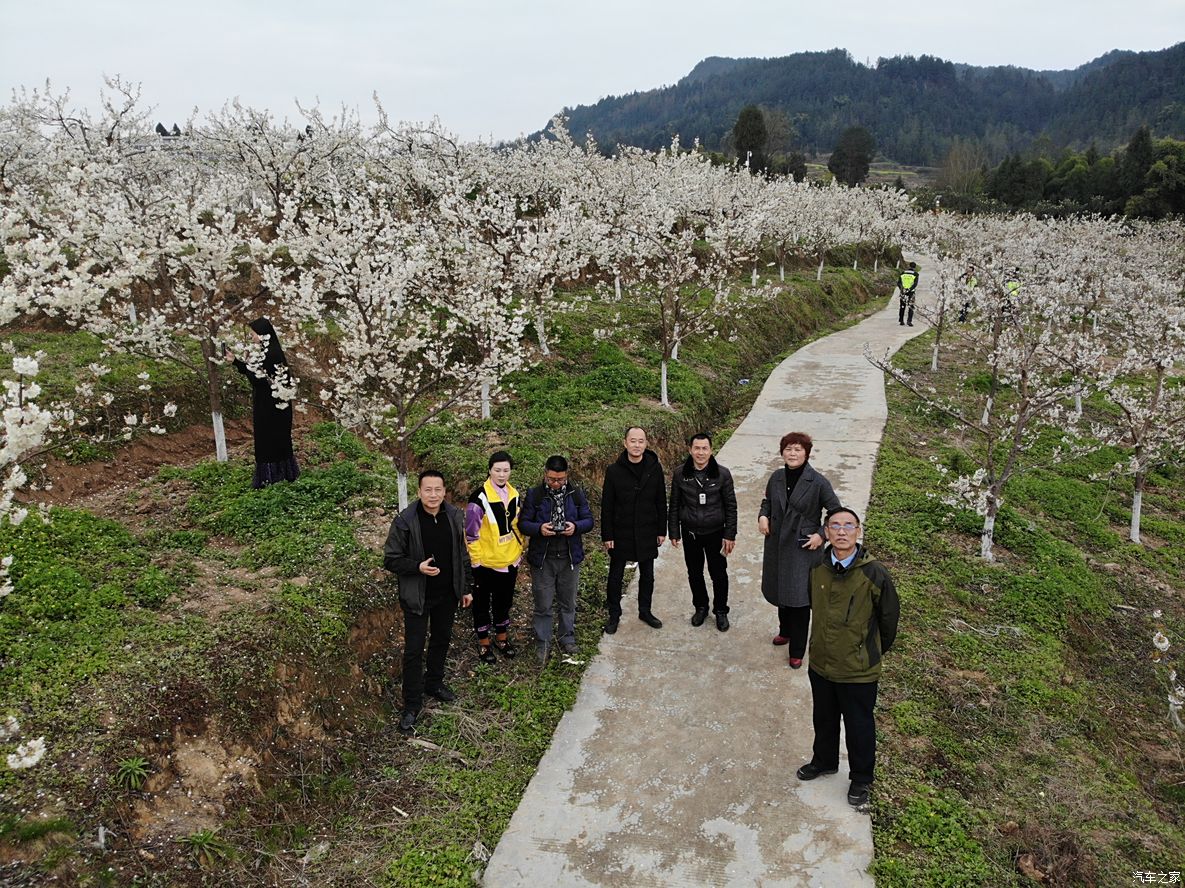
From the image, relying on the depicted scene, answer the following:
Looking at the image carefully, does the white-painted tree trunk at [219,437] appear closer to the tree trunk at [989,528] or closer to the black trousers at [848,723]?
the black trousers at [848,723]

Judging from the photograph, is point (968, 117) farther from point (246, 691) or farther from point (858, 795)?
point (246, 691)

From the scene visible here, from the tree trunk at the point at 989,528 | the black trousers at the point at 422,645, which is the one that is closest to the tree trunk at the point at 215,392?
the black trousers at the point at 422,645

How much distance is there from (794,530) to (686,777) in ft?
6.90

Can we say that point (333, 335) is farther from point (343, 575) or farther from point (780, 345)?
point (780, 345)

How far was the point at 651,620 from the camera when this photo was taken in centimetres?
670

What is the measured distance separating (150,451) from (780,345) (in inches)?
649

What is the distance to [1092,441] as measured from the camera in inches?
501

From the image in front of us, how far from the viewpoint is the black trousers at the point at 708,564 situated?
632 cm

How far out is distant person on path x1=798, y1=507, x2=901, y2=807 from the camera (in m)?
4.37

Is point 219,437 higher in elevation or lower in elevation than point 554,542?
higher

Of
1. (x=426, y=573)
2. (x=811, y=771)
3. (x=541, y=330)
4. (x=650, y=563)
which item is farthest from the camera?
(x=541, y=330)

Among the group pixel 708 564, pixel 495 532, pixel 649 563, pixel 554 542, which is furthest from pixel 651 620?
pixel 495 532

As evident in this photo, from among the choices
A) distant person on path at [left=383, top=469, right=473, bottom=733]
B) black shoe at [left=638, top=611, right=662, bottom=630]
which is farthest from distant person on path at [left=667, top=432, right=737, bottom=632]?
distant person on path at [left=383, top=469, right=473, bottom=733]

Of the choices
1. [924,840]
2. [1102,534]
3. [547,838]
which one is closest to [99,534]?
[547,838]
